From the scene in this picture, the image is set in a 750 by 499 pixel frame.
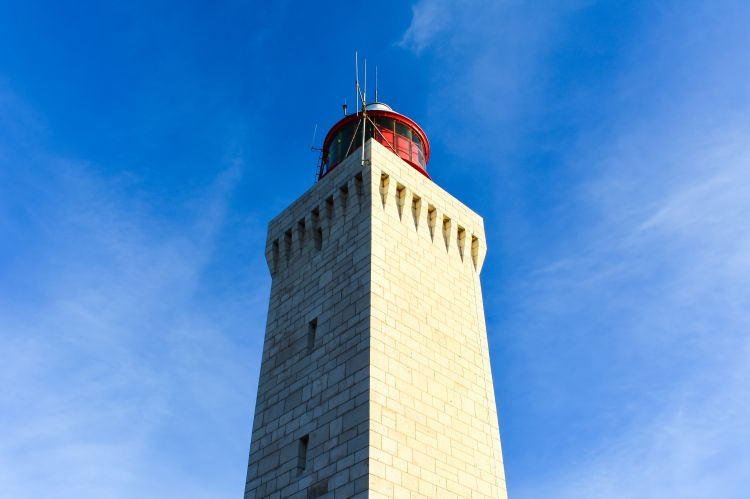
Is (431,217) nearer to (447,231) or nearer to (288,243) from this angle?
(447,231)

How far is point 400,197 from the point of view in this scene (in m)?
19.9

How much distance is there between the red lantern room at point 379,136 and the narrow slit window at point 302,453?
9.90 meters

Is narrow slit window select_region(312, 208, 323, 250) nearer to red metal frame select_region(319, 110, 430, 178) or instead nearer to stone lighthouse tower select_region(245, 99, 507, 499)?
stone lighthouse tower select_region(245, 99, 507, 499)

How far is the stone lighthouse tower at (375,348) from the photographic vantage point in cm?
1515

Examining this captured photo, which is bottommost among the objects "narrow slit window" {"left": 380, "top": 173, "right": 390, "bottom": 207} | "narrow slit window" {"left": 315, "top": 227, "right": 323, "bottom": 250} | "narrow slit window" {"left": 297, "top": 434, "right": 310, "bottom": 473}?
"narrow slit window" {"left": 297, "top": 434, "right": 310, "bottom": 473}

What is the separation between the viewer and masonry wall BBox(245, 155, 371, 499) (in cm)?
1516

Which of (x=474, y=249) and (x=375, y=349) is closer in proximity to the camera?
(x=375, y=349)

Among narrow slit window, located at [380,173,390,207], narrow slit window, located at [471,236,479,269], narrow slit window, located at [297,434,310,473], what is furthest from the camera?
narrow slit window, located at [471,236,479,269]

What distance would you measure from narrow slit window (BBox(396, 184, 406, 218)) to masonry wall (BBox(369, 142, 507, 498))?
0.03 metres

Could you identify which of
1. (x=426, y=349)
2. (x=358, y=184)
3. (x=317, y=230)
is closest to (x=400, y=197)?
(x=358, y=184)

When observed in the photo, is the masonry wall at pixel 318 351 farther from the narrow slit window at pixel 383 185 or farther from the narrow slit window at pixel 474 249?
the narrow slit window at pixel 474 249

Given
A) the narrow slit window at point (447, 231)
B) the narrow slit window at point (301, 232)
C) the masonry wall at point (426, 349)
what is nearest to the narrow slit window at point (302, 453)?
the masonry wall at point (426, 349)

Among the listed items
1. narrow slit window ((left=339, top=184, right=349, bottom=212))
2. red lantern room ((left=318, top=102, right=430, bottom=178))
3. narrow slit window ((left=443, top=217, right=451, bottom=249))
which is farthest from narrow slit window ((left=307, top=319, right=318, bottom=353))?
red lantern room ((left=318, top=102, right=430, bottom=178))

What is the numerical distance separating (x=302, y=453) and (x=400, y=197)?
25.1 ft
